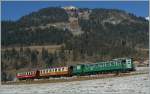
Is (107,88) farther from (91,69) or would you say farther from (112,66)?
(91,69)

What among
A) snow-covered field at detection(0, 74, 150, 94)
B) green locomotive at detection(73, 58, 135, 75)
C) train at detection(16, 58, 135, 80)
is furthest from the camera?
train at detection(16, 58, 135, 80)

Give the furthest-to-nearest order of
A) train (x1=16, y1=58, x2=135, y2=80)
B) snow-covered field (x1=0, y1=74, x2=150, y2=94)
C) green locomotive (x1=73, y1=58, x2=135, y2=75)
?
train (x1=16, y1=58, x2=135, y2=80) < green locomotive (x1=73, y1=58, x2=135, y2=75) < snow-covered field (x1=0, y1=74, x2=150, y2=94)

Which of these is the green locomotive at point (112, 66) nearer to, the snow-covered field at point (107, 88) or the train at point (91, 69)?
the train at point (91, 69)

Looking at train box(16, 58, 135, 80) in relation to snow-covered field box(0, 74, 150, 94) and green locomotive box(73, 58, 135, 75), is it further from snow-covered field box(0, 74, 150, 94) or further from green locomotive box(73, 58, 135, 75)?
snow-covered field box(0, 74, 150, 94)

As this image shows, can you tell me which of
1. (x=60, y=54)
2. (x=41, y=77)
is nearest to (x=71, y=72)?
(x=41, y=77)

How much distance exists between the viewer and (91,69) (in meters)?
46.0

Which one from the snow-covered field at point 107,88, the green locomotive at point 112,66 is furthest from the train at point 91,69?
the snow-covered field at point 107,88

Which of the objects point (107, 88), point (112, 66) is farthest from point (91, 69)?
point (107, 88)

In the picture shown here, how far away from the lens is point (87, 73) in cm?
4700

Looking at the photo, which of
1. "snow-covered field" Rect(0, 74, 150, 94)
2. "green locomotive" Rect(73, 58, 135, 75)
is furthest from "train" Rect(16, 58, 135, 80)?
"snow-covered field" Rect(0, 74, 150, 94)

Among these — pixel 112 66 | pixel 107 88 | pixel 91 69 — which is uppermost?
pixel 112 66

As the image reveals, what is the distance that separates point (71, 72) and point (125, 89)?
91.0ft

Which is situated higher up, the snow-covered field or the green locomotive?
the green locomotive

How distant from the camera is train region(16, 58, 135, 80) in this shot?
4238 centimetres
